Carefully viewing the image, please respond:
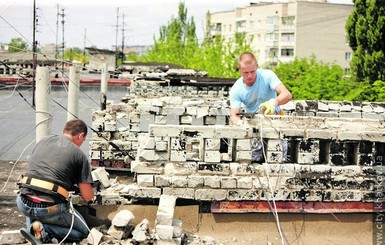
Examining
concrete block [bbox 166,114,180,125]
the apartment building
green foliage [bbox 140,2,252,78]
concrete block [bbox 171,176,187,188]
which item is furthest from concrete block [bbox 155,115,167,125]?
the apartment building

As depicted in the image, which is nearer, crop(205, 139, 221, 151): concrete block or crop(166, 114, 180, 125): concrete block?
crop(205, 139, 221, 151): concrete block

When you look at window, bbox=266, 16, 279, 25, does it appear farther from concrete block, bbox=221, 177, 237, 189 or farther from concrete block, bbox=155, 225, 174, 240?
concrete block, bbox=155, 225, 174, 240

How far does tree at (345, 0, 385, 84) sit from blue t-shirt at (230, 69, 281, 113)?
1517cm

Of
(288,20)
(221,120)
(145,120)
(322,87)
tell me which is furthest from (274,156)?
(288,20)

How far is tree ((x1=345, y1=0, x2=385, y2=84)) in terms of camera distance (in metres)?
21.2

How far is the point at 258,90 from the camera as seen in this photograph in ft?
23.6

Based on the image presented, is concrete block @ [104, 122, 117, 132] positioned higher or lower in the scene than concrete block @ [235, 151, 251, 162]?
lower

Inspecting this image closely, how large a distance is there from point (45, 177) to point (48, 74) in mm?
3048

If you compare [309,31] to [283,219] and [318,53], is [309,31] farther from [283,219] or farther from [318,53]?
[283,219]

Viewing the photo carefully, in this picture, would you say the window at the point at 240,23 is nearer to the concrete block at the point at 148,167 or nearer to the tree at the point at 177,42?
the tree at the point at 177,42

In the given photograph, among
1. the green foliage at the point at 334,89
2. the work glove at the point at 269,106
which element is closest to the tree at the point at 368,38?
the green foliage at the point at 334,89

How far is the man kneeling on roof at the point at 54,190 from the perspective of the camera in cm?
604

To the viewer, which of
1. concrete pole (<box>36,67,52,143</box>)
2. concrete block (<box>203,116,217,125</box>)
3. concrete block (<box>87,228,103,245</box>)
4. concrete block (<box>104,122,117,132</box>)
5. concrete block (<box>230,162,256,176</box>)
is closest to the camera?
concrete block (<box>87,228,103,245</box>)

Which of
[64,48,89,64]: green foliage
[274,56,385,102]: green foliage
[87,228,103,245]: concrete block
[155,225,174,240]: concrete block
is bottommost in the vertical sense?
[87,228,103,245]: concrete block
